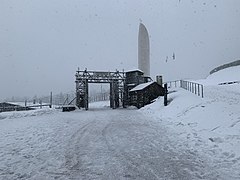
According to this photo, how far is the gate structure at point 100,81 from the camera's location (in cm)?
3694

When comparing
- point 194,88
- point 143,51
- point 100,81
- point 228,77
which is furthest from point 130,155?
point 143,51

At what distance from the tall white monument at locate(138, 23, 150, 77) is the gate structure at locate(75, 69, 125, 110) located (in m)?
19.8

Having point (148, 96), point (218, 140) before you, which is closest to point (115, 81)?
point (148, 96)

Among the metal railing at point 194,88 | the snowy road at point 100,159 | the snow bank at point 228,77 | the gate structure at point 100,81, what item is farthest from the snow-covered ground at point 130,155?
the snow bank at point 228,77

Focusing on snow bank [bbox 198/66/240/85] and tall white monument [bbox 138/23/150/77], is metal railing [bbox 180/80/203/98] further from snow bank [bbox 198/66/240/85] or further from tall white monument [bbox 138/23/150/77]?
tall white monument [bbox 138/23/150/77]

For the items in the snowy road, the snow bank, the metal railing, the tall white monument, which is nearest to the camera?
the snowy road

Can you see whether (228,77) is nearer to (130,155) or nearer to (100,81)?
(100,81)

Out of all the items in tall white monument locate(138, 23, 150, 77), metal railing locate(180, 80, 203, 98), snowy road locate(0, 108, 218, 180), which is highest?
tall white monument locate(138, 23, 150, 77)

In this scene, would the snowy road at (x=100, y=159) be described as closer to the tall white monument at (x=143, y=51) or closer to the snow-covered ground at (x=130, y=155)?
the snow-covered ground at (x=130, y=155)

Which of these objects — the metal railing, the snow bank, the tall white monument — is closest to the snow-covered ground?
the metal railing

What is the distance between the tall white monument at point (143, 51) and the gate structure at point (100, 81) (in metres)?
19.8

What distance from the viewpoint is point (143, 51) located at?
2368 inches

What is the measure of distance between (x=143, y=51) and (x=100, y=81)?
2540 centimetres

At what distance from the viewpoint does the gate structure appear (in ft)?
121
